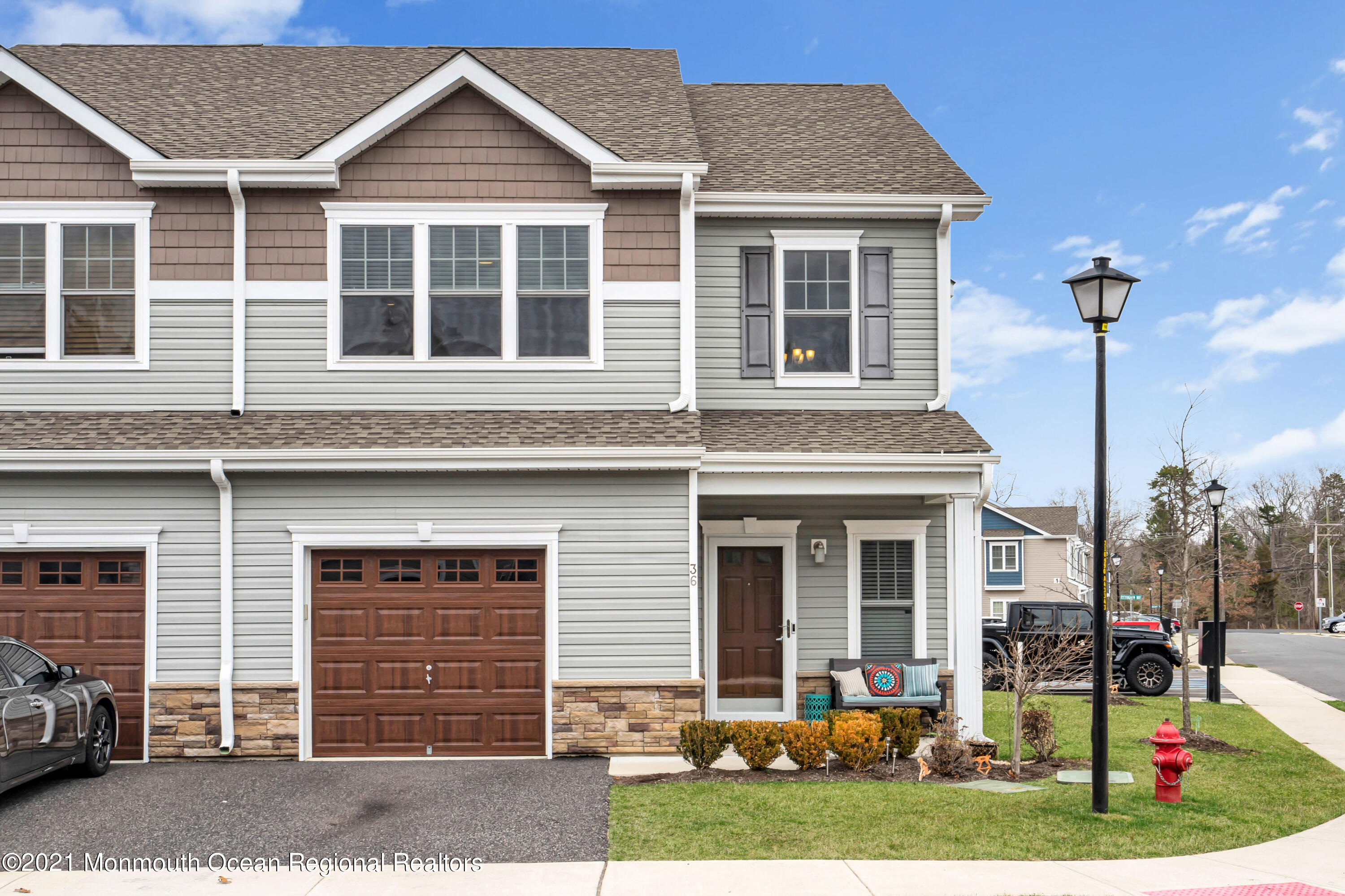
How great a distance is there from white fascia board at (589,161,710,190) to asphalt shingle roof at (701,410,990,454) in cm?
286

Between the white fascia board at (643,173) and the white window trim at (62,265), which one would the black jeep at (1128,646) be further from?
the white window trim at (62,265)

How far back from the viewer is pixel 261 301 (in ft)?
37.1

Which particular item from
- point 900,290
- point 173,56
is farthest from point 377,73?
point 900,290

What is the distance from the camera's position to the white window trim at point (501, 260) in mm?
11336

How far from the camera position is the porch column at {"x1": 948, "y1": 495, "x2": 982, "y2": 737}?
1158 centimetres

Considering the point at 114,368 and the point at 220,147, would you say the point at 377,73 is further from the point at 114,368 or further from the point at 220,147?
the point at 114,368

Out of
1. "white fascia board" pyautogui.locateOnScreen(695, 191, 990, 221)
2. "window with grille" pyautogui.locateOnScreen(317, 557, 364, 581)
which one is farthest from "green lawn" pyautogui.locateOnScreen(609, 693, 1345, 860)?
"white fascia board" pyautogui.locateOnScreen(695, 191, 990, 221)

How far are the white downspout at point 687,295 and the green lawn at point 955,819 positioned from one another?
4311 mm

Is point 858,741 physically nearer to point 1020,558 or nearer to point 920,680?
point 920,680

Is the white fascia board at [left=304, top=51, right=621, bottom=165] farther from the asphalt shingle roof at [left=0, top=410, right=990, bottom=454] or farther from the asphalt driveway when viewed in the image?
the asphalt driveway

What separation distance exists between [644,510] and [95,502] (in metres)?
5.90

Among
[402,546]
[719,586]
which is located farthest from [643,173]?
[719,586]

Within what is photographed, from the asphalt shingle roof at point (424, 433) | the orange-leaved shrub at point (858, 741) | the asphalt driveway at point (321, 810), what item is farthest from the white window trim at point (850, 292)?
the asphalt driveway at point (321, 810)

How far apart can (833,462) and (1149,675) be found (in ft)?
35.3
